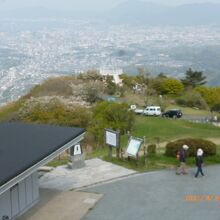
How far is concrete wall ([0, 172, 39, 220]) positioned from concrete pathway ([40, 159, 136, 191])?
2215mm

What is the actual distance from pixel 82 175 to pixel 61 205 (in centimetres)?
368

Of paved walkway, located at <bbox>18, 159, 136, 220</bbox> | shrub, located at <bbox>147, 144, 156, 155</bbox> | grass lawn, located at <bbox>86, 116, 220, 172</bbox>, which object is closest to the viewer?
paved walkway, located at <bbox>18, 159, 136, 220</bbox>

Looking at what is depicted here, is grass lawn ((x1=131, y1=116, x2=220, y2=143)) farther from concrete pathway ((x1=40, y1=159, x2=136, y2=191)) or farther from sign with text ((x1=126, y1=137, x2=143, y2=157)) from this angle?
concrete pathway ((x1=40, y1=159, x2=136, y2=191))

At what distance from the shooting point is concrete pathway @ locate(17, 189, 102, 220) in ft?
51.6

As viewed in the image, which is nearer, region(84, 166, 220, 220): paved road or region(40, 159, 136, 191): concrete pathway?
region(84, 166, 220, 220): paved road

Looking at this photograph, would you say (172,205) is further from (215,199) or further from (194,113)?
(194,113)

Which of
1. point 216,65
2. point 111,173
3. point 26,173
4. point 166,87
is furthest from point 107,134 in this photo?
point 216,65

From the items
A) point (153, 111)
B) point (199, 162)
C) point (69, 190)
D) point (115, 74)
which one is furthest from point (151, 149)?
point (115, 74)

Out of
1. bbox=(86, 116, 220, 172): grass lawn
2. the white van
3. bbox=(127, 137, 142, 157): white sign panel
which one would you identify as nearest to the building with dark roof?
bbox=(127, 137, 142, 157): white sign panel

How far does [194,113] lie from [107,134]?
32.3 meters

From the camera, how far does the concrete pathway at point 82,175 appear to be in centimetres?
1920

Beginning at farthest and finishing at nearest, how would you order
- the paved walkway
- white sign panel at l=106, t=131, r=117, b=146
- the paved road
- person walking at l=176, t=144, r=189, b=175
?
white sign panel at l=106, t=131, r=117, b=146 → person walking at l=176, t=144, r=189, b=175 → the paved walkway → the paved road
